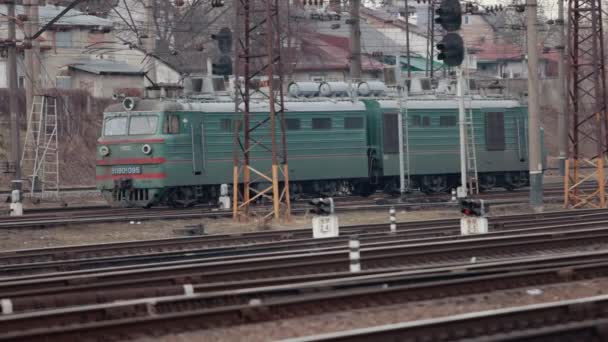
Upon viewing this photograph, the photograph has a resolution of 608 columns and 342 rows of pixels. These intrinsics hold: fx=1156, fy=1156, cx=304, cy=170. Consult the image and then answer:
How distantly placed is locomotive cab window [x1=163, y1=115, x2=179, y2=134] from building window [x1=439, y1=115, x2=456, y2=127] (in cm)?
1065

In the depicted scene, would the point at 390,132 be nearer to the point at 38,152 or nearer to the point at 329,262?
the point at 38,152

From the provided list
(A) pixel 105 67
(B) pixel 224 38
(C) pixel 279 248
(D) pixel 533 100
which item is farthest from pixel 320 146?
(A) pixel 105 67

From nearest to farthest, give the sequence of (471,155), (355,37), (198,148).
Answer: (198,148), (471,155), (355,37)

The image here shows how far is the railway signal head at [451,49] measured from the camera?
3052cm

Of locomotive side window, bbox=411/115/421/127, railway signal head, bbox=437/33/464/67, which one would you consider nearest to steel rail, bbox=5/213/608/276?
railway signal head, bbox=437/33/464/67

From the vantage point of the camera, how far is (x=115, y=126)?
34875mm

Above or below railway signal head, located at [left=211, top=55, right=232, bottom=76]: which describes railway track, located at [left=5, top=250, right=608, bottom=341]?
below

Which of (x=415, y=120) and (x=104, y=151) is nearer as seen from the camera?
(x=104, y=151)

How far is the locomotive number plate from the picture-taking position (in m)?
34.1

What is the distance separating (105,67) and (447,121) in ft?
104

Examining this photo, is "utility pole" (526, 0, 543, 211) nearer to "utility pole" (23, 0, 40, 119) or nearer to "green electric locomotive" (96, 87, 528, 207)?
"green electric locomotive" (96, 87, 528, 207)

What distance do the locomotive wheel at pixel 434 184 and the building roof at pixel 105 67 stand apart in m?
26.7

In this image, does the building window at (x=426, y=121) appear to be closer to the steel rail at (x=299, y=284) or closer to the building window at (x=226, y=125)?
the building window at (x=226, y=125)

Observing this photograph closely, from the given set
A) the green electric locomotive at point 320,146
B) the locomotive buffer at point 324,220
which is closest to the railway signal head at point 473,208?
the locomotive buffer at point 324,220
